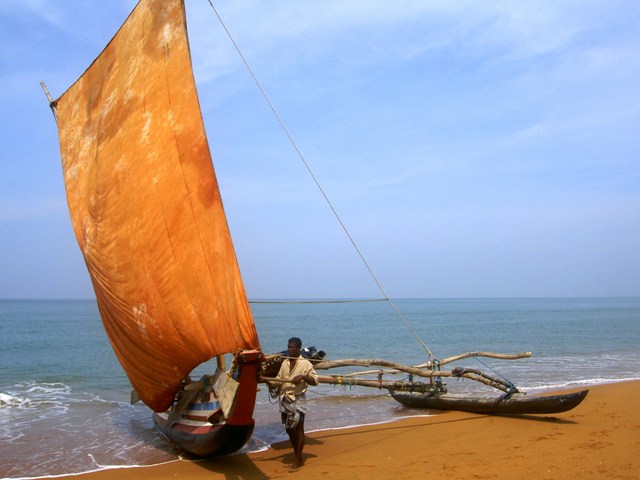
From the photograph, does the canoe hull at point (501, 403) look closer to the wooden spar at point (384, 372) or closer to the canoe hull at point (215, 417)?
the wooden spar at point (384, 372)

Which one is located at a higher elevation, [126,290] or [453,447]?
[126,290]

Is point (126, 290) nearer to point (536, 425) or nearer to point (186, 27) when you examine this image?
point (186, 27)

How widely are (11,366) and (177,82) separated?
1920 centimetres

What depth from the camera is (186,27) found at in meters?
8.04

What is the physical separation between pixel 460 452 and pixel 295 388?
240cm

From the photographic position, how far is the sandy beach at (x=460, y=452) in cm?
628

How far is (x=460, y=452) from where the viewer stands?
7.14 m

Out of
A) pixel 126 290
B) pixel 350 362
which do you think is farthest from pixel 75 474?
pixel 350 362

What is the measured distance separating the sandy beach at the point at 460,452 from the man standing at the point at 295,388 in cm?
50

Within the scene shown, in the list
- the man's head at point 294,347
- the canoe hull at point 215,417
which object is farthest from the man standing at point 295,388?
the canoe hull at point 215,417

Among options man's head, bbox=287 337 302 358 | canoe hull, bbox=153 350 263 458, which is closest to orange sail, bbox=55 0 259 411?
canoe hull, bbox=153 350 263 458

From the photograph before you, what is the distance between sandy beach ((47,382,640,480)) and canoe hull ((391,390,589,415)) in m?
0.15

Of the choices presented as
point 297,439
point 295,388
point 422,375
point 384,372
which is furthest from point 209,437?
point 422,375

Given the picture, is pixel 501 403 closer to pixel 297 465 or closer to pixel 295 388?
pixel 297 465
